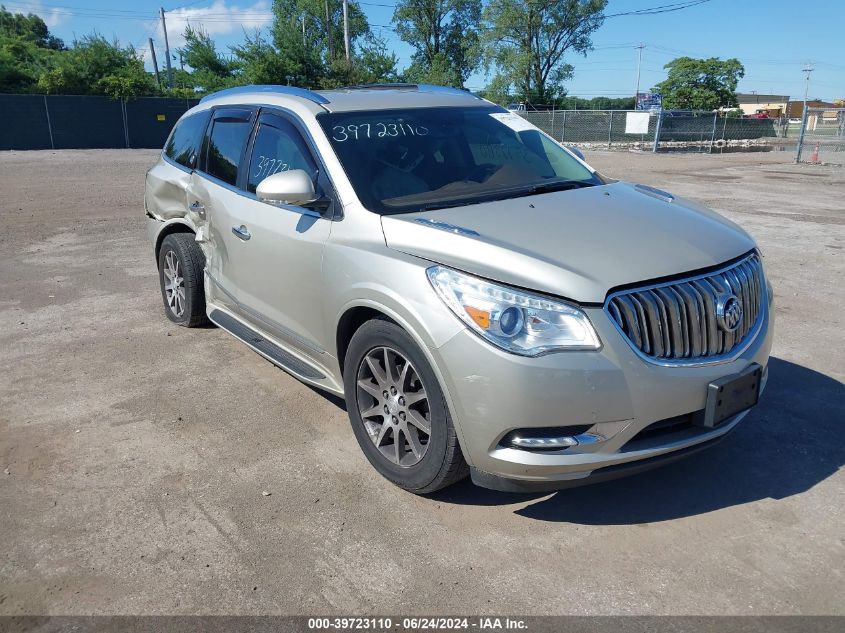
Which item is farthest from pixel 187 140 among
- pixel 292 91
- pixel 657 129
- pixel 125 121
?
pixel 125 121

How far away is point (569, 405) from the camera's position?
9.00 feet

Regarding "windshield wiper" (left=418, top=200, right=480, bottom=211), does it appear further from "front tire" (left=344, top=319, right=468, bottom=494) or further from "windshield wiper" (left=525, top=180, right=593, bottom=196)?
"front tire" (left=344, top=319, right=468, bottom=494)

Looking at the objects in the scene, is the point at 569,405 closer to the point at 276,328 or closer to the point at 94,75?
the point at 276,328

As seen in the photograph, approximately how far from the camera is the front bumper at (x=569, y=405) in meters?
2.73

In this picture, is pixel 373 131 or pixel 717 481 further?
pixel 373 131

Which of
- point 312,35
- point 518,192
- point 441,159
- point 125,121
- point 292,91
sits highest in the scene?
point 312,35

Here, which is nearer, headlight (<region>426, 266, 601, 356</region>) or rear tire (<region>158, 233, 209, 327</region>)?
headlight (<region>426, 266, 601, 356</region>)

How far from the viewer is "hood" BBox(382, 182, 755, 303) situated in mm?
2867

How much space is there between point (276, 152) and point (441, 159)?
103 cm

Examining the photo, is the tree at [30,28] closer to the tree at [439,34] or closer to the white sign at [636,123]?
the tree at [439,34]

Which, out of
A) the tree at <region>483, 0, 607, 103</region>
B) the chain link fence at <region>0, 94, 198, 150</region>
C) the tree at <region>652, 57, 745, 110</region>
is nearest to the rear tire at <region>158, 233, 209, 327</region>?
the chain link fence at <region>0, 94, 198, 150</region>

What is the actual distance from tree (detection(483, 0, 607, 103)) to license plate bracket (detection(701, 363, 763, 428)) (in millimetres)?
61935

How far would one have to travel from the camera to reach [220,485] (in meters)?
3.54

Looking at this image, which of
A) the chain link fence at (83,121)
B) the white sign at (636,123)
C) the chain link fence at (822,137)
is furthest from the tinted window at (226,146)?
the chain link fence at (83,121)
